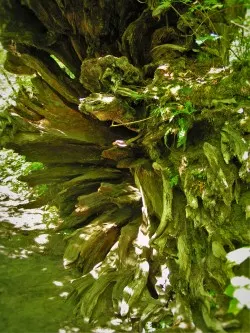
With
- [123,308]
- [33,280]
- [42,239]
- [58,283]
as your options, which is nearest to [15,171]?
[42,239]

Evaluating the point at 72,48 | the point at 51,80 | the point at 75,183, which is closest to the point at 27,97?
the point at 51,80

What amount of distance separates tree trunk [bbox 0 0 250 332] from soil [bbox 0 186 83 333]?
0.19m

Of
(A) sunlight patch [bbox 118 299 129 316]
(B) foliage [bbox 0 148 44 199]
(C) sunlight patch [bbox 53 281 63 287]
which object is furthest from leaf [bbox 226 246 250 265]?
(B) foliage [bbox 0 148 44 199]

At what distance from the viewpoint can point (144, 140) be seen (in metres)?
3.21

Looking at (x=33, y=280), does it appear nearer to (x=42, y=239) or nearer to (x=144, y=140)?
(x=42, y=239)

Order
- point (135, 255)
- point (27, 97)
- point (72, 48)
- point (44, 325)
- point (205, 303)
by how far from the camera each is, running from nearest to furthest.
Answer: point (205, 303) → point (44, 325) → point (135, 255) → point (72, 48) → point (27, 97)

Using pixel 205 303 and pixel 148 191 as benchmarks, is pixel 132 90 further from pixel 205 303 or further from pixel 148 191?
pixel 205 303

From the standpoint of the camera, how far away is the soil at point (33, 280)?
299 centimetres

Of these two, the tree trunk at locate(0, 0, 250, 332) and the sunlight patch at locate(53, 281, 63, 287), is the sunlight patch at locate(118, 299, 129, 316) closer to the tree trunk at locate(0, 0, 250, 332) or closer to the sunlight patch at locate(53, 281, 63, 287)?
the tree trunk at locate(0, 0, 250, 332)

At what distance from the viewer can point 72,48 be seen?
13.0 ft

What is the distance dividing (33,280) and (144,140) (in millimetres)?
1947

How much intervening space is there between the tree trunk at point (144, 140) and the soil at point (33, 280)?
0.19 meters

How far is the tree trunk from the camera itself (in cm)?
276

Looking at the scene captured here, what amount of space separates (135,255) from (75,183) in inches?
53.1
